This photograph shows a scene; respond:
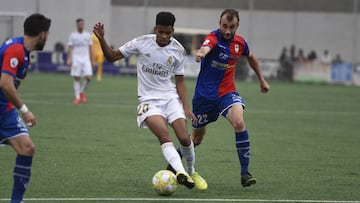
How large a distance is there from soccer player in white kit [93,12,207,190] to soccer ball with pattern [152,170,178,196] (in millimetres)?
300

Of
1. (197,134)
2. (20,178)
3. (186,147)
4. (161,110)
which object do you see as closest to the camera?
(20,178)

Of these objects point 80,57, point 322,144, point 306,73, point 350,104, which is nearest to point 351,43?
point 306,73

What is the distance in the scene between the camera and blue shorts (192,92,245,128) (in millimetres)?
10547

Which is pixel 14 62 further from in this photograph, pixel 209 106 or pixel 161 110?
pixel 209 106

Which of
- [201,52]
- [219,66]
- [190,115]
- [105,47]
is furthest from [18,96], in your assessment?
[219,66]

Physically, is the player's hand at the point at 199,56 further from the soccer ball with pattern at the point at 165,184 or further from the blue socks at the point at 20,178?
the blue socks at the point at 20,178

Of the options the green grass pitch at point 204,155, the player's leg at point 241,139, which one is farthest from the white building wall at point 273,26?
the player's leg at point 241,139

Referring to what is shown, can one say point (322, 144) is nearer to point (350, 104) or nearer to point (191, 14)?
point (350, 104)

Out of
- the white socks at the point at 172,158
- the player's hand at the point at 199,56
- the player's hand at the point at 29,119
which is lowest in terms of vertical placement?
the white socks at the point at 172,158

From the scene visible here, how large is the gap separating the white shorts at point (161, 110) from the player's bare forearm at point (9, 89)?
6.80ft

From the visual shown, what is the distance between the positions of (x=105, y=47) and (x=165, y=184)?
65.8 inches

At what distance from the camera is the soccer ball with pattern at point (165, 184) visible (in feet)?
30.1

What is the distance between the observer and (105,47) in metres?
9.45

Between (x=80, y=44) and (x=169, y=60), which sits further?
(x=80, y=44)
